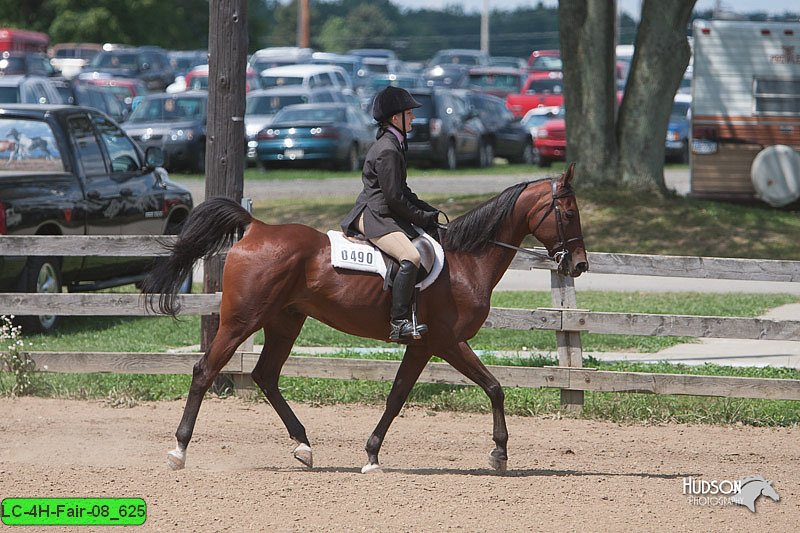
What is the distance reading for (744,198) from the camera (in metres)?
21.7

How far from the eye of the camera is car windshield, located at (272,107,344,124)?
28.8 m

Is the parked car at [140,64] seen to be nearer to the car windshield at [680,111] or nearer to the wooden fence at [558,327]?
the car windshield at [680,111]

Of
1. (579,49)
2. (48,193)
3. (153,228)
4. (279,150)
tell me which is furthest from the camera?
(279,150)

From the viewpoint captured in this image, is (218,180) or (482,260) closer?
(482,260)

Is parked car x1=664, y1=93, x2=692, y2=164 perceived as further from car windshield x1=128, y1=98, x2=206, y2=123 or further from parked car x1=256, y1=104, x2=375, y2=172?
car windshield x1=128, y1=98, x2=206, y2=123

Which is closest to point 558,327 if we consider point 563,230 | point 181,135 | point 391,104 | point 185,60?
point 563,230

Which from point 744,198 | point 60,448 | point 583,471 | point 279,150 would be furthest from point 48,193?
point 279,150

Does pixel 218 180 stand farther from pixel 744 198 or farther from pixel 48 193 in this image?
pixel 744 198

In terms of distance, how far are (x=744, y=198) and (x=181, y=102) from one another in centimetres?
1404

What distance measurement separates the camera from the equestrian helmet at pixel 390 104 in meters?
7.92

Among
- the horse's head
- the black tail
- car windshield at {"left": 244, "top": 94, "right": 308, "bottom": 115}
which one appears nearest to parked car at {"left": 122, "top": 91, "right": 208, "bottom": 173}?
car windshield at {"left": 244, "top": 94, "right": 308, "bottom": 115}

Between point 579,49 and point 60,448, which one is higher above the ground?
point 579,49

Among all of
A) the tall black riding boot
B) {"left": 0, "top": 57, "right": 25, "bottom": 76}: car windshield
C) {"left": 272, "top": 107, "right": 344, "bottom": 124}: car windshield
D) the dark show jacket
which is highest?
the dark show jacket

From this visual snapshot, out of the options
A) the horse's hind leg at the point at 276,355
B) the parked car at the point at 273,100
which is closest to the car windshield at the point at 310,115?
the parked car at the point at 273,100
